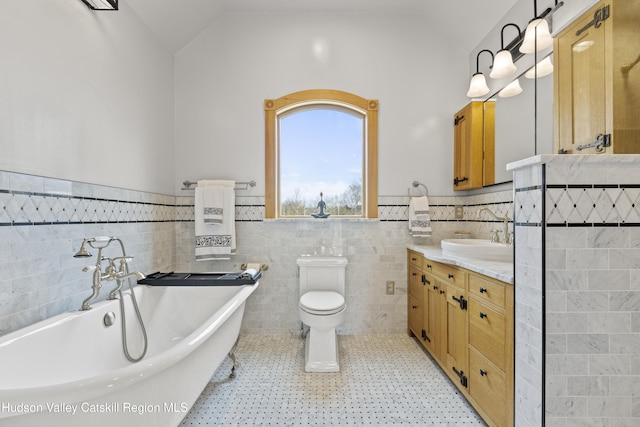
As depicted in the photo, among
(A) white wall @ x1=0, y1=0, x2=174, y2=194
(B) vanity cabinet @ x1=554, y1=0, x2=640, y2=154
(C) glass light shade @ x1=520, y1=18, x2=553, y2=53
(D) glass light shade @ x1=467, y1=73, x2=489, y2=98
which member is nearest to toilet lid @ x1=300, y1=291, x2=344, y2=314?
(A) white wall @ x1=0, y1=0, x2=174, y2=194

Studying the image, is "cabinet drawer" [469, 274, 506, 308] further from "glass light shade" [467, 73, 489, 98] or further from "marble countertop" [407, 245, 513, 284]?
"glass light shade" [467, 73, 489, 98]

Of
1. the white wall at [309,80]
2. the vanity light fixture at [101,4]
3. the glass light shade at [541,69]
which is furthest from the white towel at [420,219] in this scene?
the vanity light fixture at [101,4]

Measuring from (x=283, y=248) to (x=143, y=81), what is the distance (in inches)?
69.9

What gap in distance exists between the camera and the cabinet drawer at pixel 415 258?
258 cm

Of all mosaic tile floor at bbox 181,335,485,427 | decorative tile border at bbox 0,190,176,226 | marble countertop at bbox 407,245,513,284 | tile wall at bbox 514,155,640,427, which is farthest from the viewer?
mosaic tile floor at bbox 181,335,485,427

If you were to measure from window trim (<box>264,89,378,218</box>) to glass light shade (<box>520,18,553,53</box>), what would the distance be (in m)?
1.23

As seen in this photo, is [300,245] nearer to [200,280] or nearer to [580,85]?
[200,280]

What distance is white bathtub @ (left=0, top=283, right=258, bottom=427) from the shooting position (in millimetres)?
808

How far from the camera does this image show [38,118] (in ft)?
4.83

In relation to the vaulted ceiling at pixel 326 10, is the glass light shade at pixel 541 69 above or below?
below

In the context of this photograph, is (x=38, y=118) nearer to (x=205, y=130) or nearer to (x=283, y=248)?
(x=205, y=130)

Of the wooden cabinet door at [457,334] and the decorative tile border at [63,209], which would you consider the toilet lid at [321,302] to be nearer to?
the wooden cabinet door at [457,334]

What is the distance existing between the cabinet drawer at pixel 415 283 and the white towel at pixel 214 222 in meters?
1.62

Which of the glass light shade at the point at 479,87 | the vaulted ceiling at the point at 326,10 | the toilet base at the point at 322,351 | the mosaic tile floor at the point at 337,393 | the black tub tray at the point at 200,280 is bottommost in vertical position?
the mosaic tile floor at the point at 337,393
